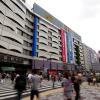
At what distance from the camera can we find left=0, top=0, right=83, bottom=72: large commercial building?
157 ft

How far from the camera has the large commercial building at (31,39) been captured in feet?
157

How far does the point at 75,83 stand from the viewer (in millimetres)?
11398

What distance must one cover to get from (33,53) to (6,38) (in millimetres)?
13853

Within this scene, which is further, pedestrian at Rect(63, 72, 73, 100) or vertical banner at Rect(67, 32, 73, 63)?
vertical banner at Rect(67, 32, 73, 63)

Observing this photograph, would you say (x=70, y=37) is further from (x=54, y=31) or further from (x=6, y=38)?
(x=6, y=38)

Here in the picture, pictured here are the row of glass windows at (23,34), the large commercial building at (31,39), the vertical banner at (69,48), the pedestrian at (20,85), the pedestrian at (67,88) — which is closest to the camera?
the pedestrian at (67,88)

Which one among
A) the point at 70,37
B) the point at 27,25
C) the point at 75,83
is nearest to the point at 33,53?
the point at 27,25

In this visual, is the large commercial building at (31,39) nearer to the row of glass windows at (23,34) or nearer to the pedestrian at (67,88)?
the row of glass windows at (23,34)

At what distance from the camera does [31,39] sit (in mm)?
62062

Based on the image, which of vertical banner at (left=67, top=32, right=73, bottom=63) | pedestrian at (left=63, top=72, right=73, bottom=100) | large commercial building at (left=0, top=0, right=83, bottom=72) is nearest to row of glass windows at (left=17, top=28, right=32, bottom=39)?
large commercial building at (left=0, top=0, right=83, bottom=72)

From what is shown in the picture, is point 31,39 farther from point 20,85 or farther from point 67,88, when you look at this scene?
point 67,88

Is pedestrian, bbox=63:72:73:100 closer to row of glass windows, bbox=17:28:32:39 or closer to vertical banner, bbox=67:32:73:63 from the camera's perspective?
row of glass windows, bbox=17:28:32:39

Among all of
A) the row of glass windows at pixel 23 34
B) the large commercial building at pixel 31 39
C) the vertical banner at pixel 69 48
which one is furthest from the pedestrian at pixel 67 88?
the vertical banner at pixel 69 48

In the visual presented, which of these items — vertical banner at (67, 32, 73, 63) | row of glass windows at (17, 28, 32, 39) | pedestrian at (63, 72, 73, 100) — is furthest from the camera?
vertical banner at (67, 32, 73, 63)
